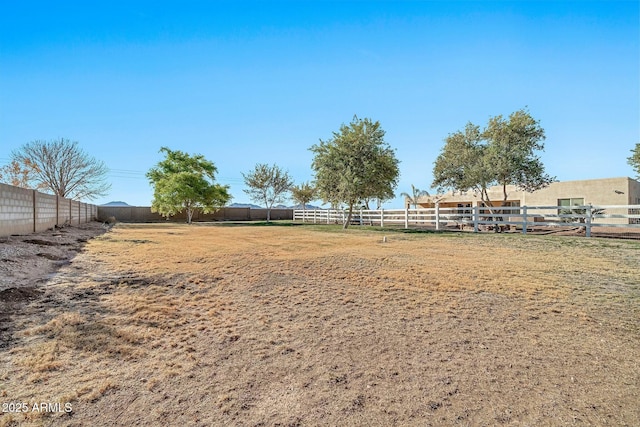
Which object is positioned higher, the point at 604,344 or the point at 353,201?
the point at 353,201

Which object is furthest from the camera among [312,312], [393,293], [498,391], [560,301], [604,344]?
[393,293]

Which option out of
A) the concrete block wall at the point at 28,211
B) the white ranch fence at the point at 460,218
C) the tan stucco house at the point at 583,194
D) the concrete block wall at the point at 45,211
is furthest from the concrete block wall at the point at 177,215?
the tan stucco house at the point at 583,194

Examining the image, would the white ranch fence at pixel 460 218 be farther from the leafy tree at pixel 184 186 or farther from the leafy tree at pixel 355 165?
the leafy tree at pixel 184 186

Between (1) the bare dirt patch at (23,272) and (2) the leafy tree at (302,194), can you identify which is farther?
(2) the leafy tree at (302,194)

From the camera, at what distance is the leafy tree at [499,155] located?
1705cm

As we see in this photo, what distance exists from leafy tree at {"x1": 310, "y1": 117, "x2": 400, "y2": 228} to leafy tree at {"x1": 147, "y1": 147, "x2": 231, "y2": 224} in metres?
12.8

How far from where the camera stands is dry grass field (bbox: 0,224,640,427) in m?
2.19

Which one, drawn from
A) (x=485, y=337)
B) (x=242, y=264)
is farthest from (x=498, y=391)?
(x=242, y=264)

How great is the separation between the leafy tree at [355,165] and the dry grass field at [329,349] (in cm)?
1285

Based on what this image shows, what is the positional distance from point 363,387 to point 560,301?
128 inches

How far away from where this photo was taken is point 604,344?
311 cm

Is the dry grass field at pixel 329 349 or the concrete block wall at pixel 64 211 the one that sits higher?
the concrete block wall at pixel 64 211

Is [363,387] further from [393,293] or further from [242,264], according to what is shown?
[242,264]

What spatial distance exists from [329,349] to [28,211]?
13565 mm
